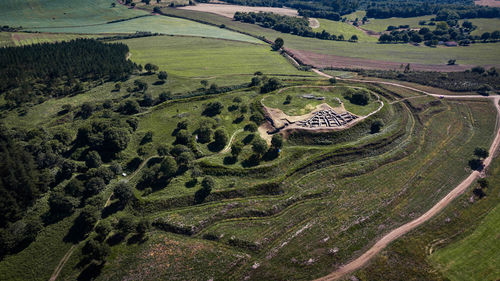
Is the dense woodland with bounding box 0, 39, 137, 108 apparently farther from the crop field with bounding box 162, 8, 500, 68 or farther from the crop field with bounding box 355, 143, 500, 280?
the crop field with bounding box 355, 143, 500, 280

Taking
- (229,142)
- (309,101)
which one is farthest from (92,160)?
(309,101)

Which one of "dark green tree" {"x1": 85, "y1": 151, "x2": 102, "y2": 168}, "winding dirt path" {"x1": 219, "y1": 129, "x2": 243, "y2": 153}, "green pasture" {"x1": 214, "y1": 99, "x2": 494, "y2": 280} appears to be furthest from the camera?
"winding dirt path" {"x1": 219, "y1": 129, "x2": 243, "y2": 153}

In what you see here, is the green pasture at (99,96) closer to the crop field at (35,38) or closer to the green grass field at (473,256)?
the crop field at (35,38)

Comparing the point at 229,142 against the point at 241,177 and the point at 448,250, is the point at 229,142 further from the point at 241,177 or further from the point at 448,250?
the point at 448,250

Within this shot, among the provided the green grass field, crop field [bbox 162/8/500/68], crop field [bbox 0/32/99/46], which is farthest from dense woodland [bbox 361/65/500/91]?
crop field [bbox 0/32/99/46]

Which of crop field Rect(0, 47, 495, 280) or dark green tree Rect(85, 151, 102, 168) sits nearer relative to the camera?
crop field Rect(0, 47, 495, 280)

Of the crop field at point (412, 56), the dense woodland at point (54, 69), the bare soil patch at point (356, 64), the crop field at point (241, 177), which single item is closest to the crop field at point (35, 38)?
the dense woodland at point (54, 69)
